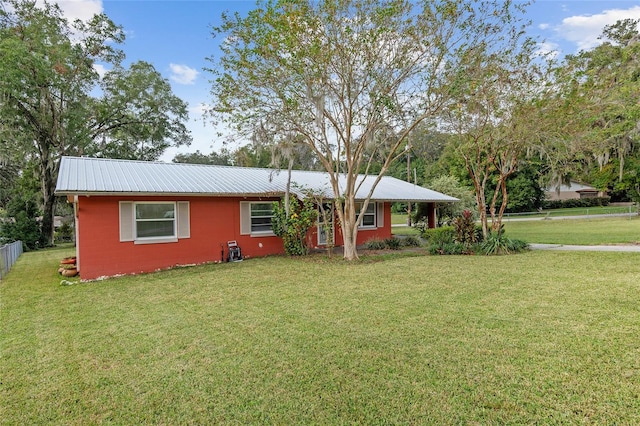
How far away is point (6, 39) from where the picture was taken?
615 inches

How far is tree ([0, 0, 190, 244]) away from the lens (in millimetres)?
16688

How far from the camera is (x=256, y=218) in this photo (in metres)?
12.3

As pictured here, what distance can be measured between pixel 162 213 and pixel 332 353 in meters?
8.23

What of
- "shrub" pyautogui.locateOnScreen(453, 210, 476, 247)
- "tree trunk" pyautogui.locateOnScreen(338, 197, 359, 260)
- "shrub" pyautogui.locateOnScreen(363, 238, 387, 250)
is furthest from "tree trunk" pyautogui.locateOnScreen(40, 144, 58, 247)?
"shrub" pyautogui.locateOnScreen(453, 210, 476, 247)

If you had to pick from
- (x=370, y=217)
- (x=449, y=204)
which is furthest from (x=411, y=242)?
(x=449, y=204)

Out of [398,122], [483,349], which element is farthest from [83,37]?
[483,349]

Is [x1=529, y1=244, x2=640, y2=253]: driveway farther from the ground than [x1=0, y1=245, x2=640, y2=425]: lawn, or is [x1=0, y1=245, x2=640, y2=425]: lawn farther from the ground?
[x1=529, y1=244, x2=640, y2=253]: driveway

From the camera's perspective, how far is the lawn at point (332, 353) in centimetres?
284

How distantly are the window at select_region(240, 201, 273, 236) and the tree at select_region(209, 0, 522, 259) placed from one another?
9.01 feet

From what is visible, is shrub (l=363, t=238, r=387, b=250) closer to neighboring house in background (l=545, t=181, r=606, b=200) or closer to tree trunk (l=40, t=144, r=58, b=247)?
tree trunk (l=40, t=144, r=58, b=247)

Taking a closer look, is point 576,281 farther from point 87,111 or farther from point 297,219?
point 87,111

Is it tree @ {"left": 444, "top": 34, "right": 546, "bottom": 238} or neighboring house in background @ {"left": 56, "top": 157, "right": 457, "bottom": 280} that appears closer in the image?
neighboring house in background @ {"left": 56, "top": 157, "right": 457, "bottom": 280}

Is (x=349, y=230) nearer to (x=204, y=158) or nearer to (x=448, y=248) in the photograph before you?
(x=448, y=248)

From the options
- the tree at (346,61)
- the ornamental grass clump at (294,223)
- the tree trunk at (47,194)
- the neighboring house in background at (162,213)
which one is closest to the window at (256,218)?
the neighboring house in background at (162,213)
